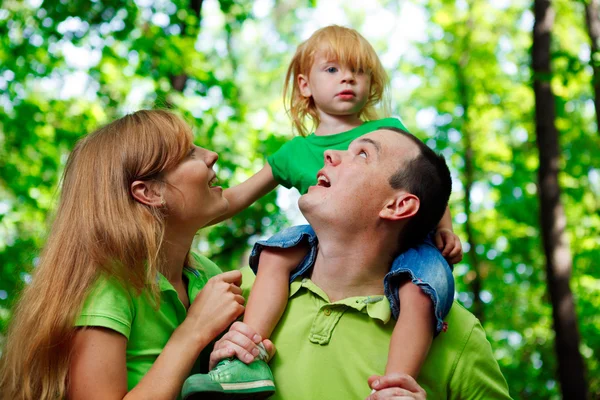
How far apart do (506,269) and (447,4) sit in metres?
6.29

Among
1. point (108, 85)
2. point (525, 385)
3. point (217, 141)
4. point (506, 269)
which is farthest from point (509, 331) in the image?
point (108, 85)

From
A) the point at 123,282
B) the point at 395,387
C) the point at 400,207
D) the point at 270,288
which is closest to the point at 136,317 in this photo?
the point at 123,282

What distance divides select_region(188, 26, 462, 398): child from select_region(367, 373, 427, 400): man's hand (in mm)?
85

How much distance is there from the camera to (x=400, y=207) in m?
2.47

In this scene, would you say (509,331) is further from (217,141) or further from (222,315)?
(222,315)

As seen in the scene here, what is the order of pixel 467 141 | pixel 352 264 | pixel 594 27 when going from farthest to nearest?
pixel 467 141, pixel 594 27, pixel 352 264

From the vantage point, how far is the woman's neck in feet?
10.5

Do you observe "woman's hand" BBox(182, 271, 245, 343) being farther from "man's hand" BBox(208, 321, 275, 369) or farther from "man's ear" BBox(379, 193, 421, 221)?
"man's ear" BBox(379, 193, 421, 221)

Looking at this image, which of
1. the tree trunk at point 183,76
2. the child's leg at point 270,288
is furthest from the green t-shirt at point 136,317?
the tree trunk at point 183,76

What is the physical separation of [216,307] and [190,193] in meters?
0.45

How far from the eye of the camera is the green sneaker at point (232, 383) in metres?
2.04

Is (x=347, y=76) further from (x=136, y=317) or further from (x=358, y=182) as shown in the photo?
(x=136, y=317)

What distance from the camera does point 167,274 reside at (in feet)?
8.61

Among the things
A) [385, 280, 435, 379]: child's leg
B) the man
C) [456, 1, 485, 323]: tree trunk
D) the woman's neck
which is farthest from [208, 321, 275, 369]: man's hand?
[456, 1, 485, 323]: tree trunk
